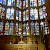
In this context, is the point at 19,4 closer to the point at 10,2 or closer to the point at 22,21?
the point at 10,2

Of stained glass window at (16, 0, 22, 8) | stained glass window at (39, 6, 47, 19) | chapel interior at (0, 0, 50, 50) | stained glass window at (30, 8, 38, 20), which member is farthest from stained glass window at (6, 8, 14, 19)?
stained glass window at (39, 6, 47, 19)

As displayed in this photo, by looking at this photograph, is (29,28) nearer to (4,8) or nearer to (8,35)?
(8,35)

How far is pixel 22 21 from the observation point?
10688 millimetres

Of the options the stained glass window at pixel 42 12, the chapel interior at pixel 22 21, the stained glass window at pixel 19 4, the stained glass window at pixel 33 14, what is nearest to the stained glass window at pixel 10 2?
the chapel interior at pixel 22 21

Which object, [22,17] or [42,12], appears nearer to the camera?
[42,12]

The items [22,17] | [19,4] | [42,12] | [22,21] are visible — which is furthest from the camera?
[19,4]

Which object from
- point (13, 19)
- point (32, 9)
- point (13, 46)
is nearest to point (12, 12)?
point (13, 19)

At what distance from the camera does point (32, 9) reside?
1080cm

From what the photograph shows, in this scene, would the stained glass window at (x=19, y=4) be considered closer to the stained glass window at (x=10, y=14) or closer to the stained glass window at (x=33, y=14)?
the stained glass window at (x=10, y=14)

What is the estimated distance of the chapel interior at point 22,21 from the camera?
10.0 m

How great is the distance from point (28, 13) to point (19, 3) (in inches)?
37.6

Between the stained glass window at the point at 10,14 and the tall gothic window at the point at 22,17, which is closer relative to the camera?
the tall gothic window at the point at 22,17

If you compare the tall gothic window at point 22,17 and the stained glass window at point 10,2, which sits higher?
the stained glass window at point 10,2

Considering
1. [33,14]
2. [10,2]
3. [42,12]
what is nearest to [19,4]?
[10,2]
